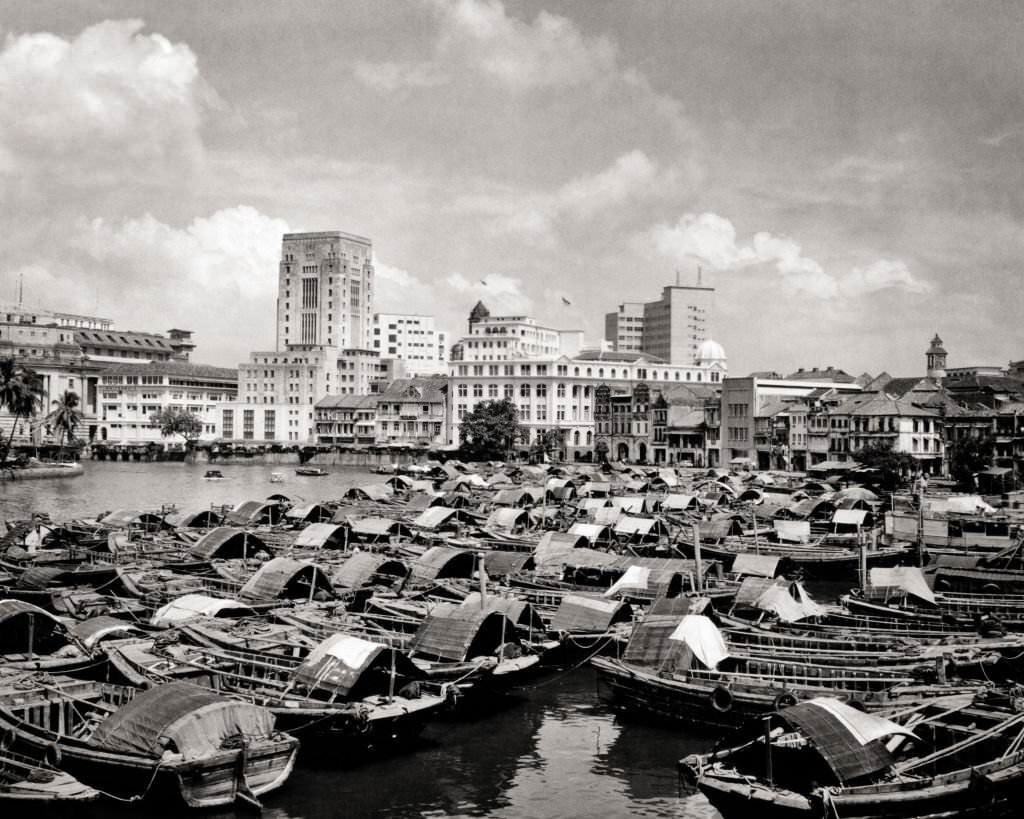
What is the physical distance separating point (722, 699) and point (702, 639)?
248 centimetres

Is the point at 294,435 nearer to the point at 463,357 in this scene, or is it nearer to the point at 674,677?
the point at 463,357

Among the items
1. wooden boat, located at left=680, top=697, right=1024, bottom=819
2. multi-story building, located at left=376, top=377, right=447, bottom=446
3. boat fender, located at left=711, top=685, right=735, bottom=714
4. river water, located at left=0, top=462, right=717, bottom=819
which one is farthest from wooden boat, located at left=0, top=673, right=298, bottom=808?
multi-story building, located at left=376, top=377, right=447, bottom=446

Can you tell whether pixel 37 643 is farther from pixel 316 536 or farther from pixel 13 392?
pixel 13 392

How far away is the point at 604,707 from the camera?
107 ft

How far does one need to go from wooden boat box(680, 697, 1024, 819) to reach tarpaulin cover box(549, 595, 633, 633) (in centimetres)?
1134

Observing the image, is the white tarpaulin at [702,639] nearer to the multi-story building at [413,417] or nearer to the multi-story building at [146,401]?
the multi-story building at [413,417]

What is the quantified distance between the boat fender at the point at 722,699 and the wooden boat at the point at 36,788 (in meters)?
15.1

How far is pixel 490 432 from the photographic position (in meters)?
146

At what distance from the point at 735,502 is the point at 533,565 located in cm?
3789

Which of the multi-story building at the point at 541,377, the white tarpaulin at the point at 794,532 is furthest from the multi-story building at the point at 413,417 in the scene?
the white tarpaulin at the point at 794,532

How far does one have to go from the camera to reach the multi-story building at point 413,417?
17675 cm

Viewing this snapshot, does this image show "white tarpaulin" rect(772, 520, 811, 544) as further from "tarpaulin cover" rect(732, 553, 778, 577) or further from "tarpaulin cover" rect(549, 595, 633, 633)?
"tarpaulin cover" rect(549, 595, 633, 633)

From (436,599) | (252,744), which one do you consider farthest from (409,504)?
(252,744)

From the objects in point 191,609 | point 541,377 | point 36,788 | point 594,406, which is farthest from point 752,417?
point 36,788
